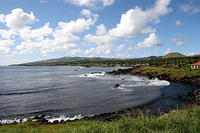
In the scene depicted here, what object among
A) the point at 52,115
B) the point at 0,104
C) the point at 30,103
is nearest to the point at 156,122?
the point at 52,115

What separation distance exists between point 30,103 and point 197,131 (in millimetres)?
32279

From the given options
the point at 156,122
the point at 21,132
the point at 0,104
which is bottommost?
the point at 0,104

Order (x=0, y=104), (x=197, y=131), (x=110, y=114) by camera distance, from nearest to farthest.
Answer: (x=197, y=131) → (x=110, y=114) → (x=0, y=104)

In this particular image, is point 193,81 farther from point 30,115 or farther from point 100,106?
point 30,115

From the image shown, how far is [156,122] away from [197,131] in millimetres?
1774

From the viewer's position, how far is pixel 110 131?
21.8 feet

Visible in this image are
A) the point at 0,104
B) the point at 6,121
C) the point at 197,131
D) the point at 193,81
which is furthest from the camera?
the point at 193,81

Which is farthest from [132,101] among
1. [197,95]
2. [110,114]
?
[197,95]

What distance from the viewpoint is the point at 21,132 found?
8203mm

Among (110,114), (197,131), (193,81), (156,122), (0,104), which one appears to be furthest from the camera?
(193,81)

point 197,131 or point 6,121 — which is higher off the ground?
point 197,131

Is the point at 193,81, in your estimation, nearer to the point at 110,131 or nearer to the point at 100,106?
the point at 100,106

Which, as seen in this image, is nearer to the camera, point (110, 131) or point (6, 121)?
point (110, 131)

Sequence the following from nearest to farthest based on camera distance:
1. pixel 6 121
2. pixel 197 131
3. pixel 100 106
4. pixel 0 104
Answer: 1. pixel 197 131
2. pixel 6 121
3. pixel 100 106
4. pixel 0 104
